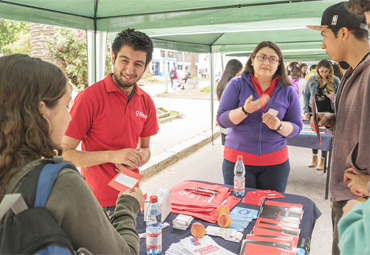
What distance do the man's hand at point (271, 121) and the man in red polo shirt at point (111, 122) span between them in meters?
0.97

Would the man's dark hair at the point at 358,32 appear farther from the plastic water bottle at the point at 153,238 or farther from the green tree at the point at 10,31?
the green tree at the point at 10,31

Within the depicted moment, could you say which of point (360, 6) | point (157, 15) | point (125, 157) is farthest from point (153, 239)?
point (157, 15)

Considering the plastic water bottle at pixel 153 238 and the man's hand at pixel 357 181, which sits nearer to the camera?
the plastic water bottle at pixel 153 238

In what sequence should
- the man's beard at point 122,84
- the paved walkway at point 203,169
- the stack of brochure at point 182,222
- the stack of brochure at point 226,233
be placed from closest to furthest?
the stack of brochure at point 226,233 → the stack of brochure at point 182,222 → the man's beard at point 122,84 → the paved walkway at point 203,169

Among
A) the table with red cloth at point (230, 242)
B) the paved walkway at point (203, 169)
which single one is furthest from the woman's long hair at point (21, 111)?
the paved walkway at point (203, 169)

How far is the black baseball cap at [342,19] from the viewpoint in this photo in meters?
1.62

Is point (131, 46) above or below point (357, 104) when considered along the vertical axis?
above

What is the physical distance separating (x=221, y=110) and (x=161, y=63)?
40.5m

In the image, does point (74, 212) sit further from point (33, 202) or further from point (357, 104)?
point (357, 104)

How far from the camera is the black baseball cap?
5.30 ft

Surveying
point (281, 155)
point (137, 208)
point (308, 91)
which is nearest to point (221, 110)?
point (281, 155)

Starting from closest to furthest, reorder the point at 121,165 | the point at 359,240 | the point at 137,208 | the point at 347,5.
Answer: the point at 359,240 → the point at 137,208 → the point at 347,5 → the point at 121,165

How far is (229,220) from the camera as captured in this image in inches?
64.5

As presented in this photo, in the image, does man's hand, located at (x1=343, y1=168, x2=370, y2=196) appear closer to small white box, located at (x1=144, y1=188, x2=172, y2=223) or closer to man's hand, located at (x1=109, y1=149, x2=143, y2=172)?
small white box, located at (x1=144, y1=188, x2=172, y2=223)
